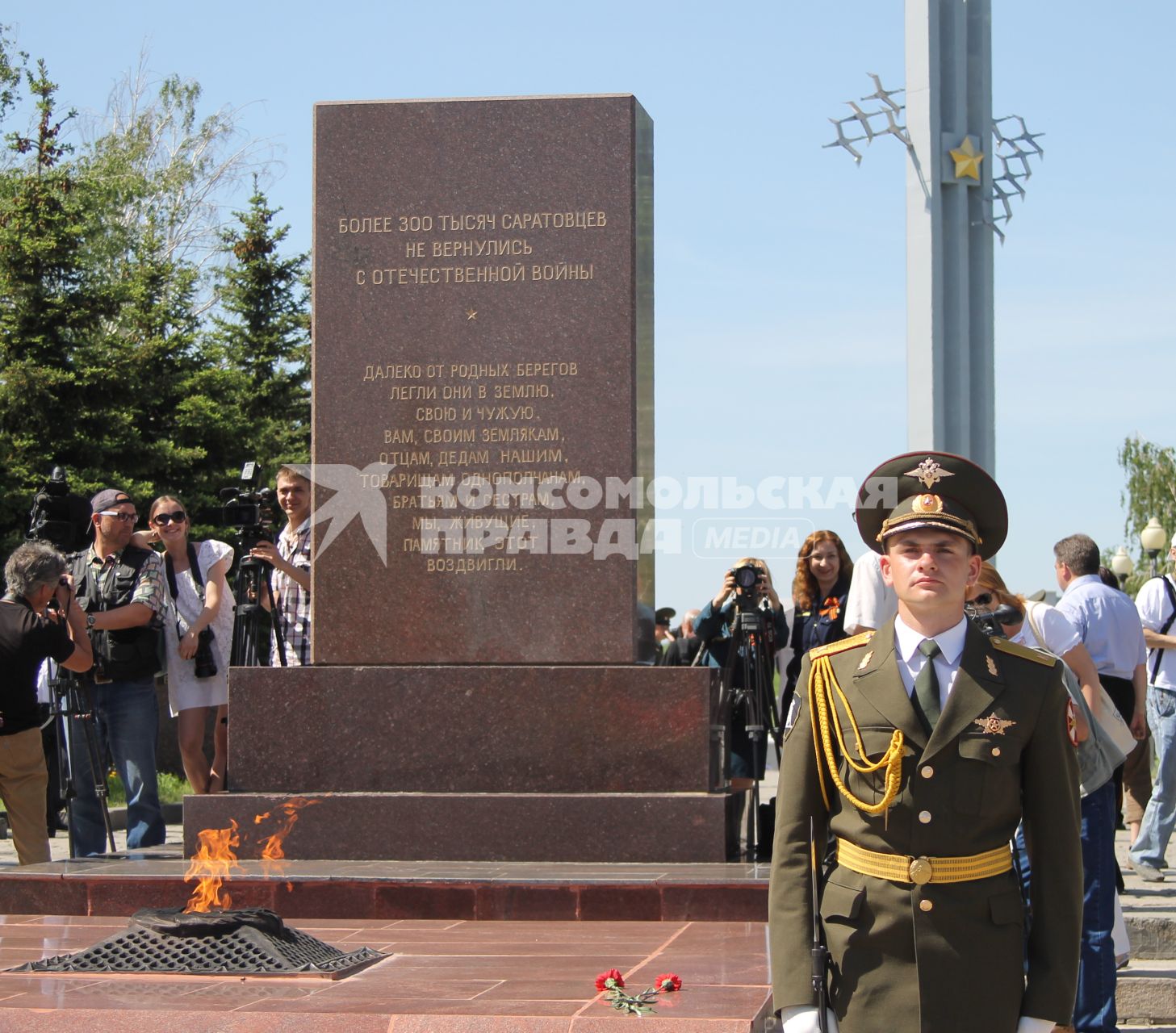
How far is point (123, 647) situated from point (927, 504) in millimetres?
5449

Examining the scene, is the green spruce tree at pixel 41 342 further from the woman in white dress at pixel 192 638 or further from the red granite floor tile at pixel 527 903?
the red granite floor tile at pixel 527 903

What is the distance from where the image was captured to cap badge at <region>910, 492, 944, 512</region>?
306 centimetres

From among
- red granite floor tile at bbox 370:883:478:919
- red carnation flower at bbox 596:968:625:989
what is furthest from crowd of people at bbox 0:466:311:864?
red carnation flower at bbox 596:968:625:989

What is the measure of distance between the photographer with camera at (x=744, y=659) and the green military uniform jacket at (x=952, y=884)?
3.67 metres

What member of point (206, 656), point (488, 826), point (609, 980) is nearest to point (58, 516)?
point (206, 656)

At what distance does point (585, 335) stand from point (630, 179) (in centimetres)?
69

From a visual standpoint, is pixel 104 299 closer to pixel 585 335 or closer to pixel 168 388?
pixel 168 388

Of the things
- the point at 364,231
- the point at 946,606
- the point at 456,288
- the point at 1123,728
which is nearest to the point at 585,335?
the point at 456,288

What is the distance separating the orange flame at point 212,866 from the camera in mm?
6083

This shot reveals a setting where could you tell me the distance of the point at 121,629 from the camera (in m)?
7.69

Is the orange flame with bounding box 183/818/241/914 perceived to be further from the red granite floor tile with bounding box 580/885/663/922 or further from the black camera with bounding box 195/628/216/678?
the black camera with bounding box 195/628/216/678

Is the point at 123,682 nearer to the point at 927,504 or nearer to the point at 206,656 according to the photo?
the point at 206,656

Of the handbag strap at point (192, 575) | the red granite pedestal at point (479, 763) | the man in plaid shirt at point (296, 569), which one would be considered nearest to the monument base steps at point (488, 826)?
the red granite pedestal at point (479, 763)

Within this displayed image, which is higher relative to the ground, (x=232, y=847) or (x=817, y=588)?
(x=817, y=588)
